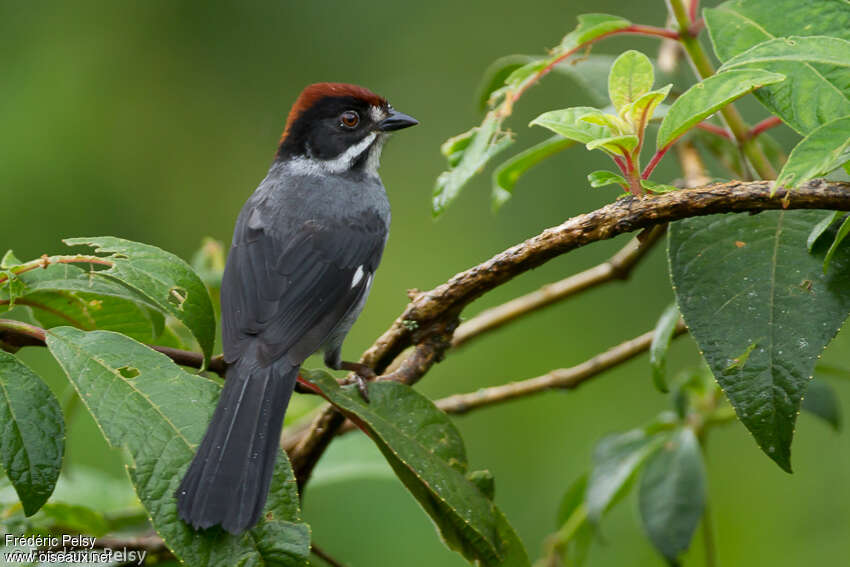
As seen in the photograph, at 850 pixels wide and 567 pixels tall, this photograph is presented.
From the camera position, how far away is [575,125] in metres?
2.04

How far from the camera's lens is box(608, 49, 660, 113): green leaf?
206cm

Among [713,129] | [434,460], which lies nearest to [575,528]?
[434,460]

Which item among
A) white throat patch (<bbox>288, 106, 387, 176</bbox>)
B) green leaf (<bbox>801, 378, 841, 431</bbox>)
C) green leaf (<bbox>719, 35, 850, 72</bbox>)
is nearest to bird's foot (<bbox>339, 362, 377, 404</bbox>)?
green leaf (<bbox>719, 35, 850, 72</bbox>)

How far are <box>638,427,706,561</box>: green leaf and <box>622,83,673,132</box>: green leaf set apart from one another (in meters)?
1.15

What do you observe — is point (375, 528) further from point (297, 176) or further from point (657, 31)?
point (657, 31)

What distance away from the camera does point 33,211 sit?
6793 millimetres

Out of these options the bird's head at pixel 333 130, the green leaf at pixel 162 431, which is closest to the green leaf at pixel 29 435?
the green leaf at pixel 162 431

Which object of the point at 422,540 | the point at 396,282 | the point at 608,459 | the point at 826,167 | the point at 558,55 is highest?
the point at 558,55

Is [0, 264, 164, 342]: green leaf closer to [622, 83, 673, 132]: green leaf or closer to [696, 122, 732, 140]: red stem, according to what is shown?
[622, 83, 673, 132]: green leaf

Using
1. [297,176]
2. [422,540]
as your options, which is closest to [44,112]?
[297,176]

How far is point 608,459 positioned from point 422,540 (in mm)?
2416

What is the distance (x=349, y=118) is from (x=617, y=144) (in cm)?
281

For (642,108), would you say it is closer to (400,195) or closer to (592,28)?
(592,28)

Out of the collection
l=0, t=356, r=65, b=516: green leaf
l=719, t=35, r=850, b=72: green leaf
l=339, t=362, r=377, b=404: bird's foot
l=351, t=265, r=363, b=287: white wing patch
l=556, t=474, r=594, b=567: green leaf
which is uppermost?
l=719, t=35, r=850, b=72: green leaf
